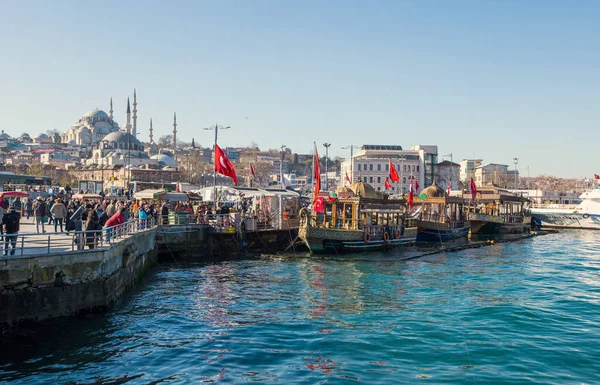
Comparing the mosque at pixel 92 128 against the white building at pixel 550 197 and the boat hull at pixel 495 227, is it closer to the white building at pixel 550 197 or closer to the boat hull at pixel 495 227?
the white building at pixel 550 197

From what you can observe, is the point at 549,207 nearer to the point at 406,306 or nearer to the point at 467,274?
the point at 467,274

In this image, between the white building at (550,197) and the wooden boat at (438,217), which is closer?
the wooden boat at (438,217)

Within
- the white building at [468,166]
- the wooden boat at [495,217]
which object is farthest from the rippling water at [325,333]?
the white building at [468,166]

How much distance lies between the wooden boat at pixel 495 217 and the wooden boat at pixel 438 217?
8.84 ft

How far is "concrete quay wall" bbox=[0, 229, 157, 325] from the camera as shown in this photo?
41.7ft

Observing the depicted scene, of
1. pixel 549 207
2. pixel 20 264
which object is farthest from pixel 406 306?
pixel 549 207

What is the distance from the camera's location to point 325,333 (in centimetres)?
1277

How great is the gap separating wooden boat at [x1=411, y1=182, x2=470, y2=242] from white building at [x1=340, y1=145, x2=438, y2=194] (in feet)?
191

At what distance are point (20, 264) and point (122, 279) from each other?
4.04 m

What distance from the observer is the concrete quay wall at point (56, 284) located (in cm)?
1271

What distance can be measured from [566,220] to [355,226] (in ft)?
110

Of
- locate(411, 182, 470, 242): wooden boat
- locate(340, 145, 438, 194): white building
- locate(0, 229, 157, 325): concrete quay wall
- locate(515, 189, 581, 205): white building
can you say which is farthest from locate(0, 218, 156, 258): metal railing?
locate(340, 145, 438, 194): white building

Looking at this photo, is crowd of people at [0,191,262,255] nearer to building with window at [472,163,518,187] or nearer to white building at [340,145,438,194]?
white building at [340,145,438,194]

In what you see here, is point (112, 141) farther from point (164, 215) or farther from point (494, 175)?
point (164, 215)
